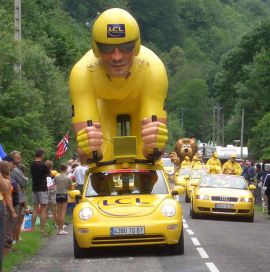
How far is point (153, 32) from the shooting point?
16312cm

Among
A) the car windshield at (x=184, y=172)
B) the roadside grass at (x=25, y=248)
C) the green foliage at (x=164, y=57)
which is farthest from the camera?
the car windshield at (x=184, y=172)

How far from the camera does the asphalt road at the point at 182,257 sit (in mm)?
14570

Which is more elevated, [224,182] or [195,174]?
[224,182]

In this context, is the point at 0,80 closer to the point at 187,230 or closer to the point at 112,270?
the point at 187,230

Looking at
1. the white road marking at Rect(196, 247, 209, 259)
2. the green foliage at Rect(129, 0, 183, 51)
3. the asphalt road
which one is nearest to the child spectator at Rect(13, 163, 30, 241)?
the asphalt road

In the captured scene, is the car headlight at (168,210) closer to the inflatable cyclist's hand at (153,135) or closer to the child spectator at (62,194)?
the inflatable cyclist's hand at (153,135)

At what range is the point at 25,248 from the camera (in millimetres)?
17828

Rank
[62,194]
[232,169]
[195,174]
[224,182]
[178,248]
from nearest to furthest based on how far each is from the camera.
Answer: [178,248] → [62,194] → [224,182] → [232,169] → [195,174]

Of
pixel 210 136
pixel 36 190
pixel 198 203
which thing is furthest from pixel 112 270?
pixel 210 136

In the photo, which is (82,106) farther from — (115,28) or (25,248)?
(25,248)

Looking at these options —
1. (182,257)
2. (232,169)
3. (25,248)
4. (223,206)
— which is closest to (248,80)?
(232,169)

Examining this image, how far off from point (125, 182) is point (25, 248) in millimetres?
2326

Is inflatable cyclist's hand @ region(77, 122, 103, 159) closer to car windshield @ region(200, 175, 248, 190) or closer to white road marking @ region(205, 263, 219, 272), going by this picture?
white road marking @ region(205, 263, 219, 272)

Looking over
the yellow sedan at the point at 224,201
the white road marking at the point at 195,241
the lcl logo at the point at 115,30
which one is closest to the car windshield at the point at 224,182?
the yellow sedan at the point at 224,201
